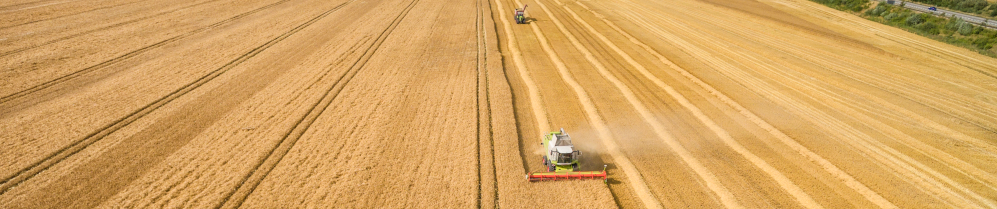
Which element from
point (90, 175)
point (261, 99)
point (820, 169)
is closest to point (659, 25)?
point (820, 169)

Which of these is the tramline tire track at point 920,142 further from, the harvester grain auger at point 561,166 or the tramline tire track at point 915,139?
the harvester grain auger at point 561,166

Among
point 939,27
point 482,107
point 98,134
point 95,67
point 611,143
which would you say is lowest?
point 939,27

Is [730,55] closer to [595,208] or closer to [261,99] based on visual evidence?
[595,208]

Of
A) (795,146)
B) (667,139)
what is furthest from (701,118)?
(795,146)

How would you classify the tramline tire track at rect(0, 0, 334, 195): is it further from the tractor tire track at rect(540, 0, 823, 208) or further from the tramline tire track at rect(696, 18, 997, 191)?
the tramline tire track at rect(696, 18, 997, 191)

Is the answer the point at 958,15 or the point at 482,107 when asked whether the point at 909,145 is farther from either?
the point at 958,15

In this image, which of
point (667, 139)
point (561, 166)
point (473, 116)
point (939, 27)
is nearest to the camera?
point (561, 166)

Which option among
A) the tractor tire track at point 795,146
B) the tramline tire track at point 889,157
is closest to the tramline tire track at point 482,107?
the tractor tire track at point 795,146
